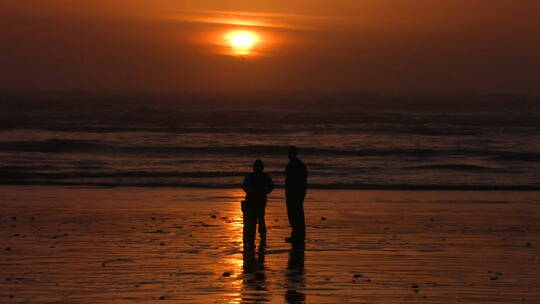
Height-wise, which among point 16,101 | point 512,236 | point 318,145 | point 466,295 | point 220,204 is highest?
point 16,101

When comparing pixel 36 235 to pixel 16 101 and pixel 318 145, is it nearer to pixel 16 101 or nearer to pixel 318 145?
pixel 318 145

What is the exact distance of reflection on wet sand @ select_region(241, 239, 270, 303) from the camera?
903cm

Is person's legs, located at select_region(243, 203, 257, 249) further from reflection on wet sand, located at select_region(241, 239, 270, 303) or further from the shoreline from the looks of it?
the shoreline

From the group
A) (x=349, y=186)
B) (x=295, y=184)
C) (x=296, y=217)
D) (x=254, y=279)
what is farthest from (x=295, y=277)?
(x=349, y=186)

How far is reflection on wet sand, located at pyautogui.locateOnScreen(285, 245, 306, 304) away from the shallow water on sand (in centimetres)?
1

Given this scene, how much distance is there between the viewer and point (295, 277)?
33.3 feet

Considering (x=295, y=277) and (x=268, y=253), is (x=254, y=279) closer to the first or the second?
(x=295, y=277)

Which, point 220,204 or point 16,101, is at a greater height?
point 16,101

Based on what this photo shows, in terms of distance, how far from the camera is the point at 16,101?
76562 mm

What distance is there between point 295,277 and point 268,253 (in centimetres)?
208

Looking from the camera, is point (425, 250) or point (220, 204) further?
point (220, 204)

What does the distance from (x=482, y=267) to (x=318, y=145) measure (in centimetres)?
3068

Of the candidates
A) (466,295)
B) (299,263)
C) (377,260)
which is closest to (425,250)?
(377,260)

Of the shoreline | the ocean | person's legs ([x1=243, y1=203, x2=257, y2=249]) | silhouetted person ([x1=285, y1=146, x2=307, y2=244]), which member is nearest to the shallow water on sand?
person's legs ([x1=243, y1=203, x2=257, y2=249])
